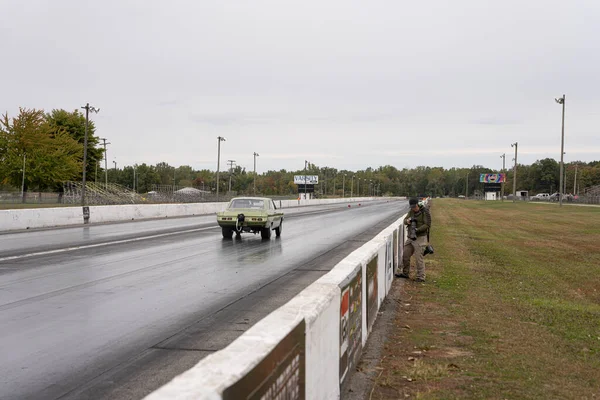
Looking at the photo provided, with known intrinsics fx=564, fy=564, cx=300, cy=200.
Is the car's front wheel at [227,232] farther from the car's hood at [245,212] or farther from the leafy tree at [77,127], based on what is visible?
the leafy tree at [77,127]

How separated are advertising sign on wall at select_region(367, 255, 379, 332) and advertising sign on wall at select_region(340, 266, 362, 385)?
2.73 feet

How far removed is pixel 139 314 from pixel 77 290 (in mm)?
2255

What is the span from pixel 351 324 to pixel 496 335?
301 cm

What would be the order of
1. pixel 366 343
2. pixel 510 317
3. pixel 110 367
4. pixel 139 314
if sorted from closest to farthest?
pixel 110 367
pixel 366 343
pixel 139 314
pixel 510 317

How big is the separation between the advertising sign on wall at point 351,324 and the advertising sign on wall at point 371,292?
0.83 meters

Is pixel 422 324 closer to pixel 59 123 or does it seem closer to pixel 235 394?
pixel 235 394

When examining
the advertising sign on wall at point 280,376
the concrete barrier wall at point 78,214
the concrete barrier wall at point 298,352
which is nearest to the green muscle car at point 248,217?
the concrete barrier wall at point 78,214

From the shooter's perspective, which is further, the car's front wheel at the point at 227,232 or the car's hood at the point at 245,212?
the car's front wheel at the point at 227,232

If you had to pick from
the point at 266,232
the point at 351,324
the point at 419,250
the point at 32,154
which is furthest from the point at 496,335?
the point at 32,154

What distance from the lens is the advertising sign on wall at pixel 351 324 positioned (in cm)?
506

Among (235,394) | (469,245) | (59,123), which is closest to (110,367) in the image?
(235,394)

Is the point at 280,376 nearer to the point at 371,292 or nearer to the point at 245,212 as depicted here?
the point at 371,292

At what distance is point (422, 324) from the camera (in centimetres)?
830

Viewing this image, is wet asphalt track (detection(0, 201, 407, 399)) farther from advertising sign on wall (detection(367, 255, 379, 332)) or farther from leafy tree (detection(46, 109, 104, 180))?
leafy tree (detection(46, 109, 104, 180))
